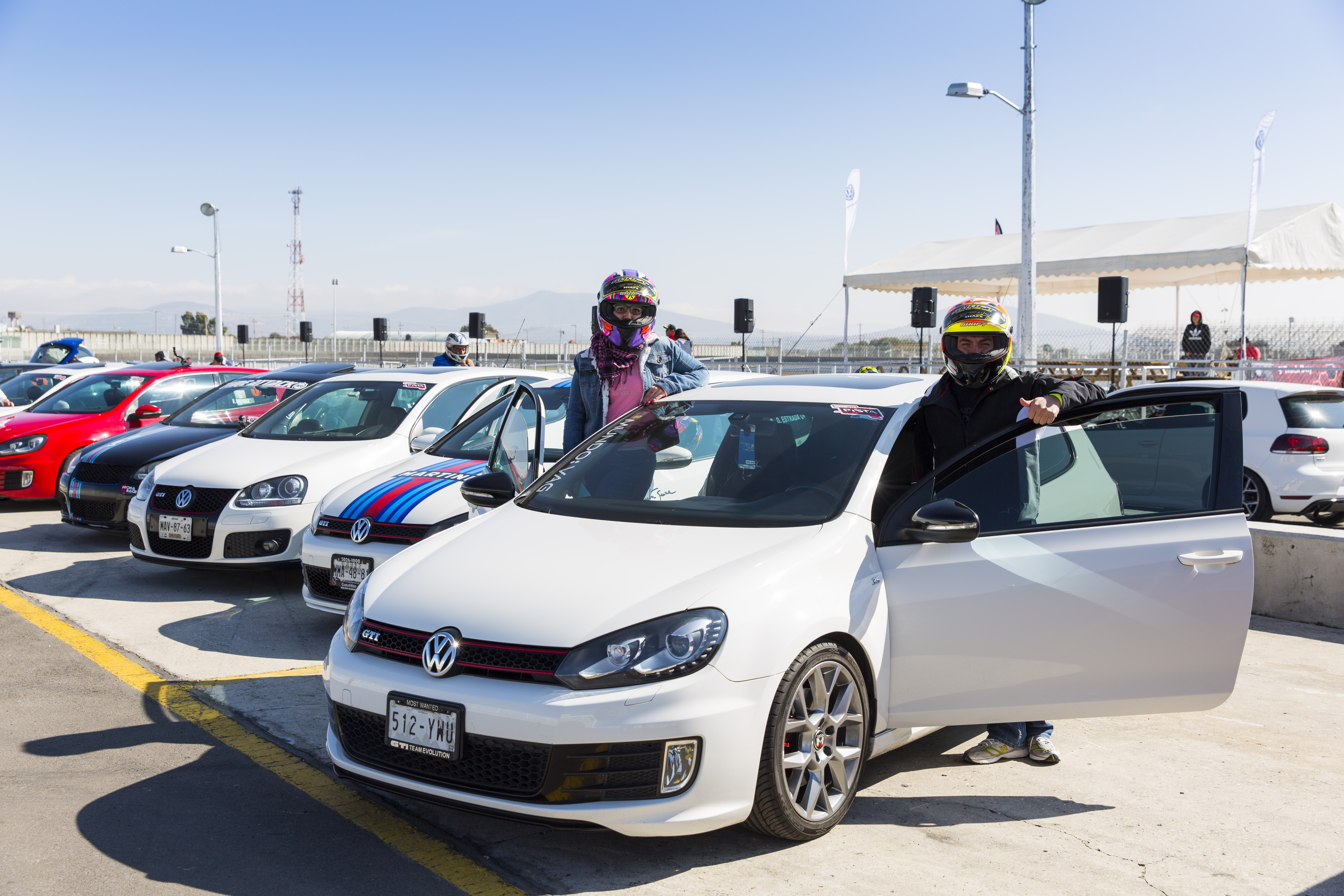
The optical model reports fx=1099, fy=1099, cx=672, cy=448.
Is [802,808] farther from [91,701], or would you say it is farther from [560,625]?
[91,701]

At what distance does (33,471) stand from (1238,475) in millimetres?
10799

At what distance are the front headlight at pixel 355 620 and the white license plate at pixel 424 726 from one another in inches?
12.9

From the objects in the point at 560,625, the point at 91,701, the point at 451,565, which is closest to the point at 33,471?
the point at 91,701

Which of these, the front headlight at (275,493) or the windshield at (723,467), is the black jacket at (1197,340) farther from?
the windshield at (723,467)

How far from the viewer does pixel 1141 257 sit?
23281mm

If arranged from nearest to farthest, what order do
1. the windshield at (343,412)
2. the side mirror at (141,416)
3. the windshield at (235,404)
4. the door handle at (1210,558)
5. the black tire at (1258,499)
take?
the door handle at (1210,558) < the windshield at (343,412) < the windshield at (235,404) < the black tire at (1258,499) < the side mirror at (141,416)

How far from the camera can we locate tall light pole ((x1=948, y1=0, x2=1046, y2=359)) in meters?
20.4

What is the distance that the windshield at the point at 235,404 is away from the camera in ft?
31.5

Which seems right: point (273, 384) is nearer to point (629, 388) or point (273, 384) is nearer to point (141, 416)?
point (141, 416)

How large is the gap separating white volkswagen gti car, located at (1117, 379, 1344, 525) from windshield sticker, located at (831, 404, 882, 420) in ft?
22.0

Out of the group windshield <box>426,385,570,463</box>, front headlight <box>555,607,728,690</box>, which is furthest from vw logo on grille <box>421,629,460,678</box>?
windshield <box>426,385,570,463</box>

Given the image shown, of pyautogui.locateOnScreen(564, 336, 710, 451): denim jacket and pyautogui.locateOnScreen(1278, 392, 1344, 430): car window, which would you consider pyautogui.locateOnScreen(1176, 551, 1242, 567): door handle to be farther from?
pyautogui.locateOnScreen(1278, 392, 1344, 430): car window

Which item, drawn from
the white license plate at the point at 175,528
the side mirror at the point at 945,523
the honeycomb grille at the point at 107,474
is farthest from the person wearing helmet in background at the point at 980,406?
the honeycomb grille at the point at 107,474

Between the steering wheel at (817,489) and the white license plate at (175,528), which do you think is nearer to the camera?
the steering wheel at (817,489)
